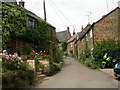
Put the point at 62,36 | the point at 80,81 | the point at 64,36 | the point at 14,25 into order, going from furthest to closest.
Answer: the point at 62,36
the point at 64,36
the point at 14,25
the point at 80,81

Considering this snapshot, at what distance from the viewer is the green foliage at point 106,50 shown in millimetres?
16766

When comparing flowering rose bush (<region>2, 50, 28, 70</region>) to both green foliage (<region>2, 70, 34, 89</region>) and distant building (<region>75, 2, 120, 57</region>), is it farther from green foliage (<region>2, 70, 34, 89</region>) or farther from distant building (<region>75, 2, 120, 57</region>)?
distant building (<region>75, 2, 120, 57</region>)

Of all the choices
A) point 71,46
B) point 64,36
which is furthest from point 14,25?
point 64,36

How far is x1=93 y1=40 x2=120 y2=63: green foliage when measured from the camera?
1677cm

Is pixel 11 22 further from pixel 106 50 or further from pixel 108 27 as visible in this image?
pixel 108 27

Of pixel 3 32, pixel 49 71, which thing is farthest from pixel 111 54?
pixel 3 32

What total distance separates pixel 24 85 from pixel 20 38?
29.4 feet

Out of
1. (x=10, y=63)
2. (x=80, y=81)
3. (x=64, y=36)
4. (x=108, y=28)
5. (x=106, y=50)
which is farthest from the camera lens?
(x=64, y=36)

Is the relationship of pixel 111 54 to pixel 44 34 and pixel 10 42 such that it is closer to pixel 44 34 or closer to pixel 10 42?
pixel 44 34

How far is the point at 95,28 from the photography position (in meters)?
20.6

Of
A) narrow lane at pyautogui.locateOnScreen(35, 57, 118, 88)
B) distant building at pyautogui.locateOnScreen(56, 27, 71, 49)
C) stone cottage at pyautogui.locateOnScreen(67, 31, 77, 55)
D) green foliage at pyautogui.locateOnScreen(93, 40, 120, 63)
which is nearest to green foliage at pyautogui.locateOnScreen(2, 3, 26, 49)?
narrow lane at pyautogui.locateOnScreen(35, 57, 118, 88)

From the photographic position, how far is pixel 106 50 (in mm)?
17000

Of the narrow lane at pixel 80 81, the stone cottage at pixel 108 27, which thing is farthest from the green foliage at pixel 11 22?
Result: the stone cottage at pixel 108 27

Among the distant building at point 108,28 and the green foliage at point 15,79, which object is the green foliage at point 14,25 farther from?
the distant building at point 108,28
